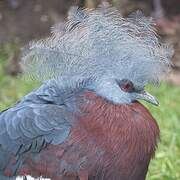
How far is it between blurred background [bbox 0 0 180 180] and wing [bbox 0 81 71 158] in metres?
2.15

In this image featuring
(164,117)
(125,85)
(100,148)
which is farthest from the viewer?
(164,117)

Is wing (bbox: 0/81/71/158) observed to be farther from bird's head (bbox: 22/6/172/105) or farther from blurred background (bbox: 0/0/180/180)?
blurred background (bbox: 0/0/180/180)

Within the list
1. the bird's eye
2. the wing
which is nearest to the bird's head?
the bird's eye

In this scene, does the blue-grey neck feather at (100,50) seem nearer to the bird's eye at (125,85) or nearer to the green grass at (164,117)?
the bird's eye at (125,85)

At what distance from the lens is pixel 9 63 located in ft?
21.0

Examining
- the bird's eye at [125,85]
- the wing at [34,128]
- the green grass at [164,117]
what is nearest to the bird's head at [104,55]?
the bird's eye at [125,85]

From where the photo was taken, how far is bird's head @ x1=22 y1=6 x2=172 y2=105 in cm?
298

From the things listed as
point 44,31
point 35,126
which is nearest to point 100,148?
point 35,126

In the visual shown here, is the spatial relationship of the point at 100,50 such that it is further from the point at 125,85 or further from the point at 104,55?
the point at 125,85

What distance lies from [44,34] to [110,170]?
13.8ft

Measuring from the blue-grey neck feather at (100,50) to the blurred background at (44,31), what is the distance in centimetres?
192

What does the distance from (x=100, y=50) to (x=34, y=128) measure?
51 centimetres

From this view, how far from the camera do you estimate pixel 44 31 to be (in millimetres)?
6973

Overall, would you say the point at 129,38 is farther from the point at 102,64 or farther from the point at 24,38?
the point at 24,38
